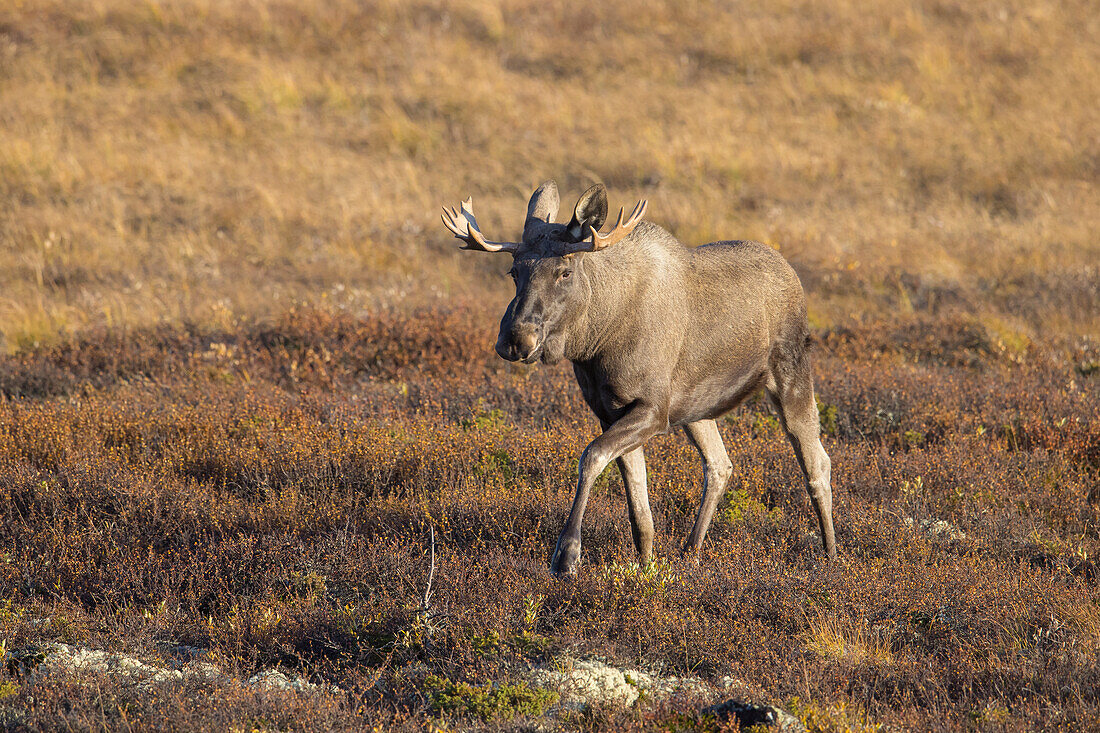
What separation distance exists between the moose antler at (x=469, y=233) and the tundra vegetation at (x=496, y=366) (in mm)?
1849

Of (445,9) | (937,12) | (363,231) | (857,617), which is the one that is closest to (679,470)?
(857,617)

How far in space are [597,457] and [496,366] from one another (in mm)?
5501

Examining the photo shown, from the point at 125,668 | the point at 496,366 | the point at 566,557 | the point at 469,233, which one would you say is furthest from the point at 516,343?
the point at 496,366

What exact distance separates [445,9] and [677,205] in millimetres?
10862

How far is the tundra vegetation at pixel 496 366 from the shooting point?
5.24 m

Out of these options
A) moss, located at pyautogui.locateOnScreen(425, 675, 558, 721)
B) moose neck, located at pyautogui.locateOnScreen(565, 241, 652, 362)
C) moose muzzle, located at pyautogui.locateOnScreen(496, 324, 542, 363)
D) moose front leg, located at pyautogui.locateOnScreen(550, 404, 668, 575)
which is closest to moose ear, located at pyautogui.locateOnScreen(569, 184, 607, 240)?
moose neck, located at pyautogui.locateOnScreen(565, 241, 652, 362)

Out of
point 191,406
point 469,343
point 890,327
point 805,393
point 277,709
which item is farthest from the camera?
point 890,327

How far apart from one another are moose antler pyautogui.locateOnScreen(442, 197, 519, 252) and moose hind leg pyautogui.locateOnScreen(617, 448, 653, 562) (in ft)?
4.97

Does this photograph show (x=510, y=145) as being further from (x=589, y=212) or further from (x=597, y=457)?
(x=597, y=457)

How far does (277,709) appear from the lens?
460cm

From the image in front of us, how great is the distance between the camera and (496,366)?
11.0 m

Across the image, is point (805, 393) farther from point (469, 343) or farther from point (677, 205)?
point (677, 205)

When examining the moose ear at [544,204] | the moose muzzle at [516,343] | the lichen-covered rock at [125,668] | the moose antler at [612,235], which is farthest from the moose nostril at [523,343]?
the lichen-covered rock at [125,668]

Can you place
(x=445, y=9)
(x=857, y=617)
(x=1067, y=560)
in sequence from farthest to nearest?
1. (x=445, y=9)
2. (x=1067, y=560)
3. (x=857, y=617)
